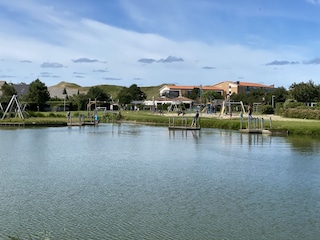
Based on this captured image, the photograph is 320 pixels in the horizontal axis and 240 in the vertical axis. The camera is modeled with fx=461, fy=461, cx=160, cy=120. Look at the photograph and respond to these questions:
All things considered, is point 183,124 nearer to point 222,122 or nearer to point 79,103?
point 222,122

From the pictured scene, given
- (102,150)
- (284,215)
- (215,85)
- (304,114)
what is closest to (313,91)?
(304,114)

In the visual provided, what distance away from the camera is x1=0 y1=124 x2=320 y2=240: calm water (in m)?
11.7

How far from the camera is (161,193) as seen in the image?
51.2 ft

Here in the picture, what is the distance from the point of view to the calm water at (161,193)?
38.5 feet

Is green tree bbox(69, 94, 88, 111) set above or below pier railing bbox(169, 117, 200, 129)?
above

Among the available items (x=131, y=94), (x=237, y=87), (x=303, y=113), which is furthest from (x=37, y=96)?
(x=237, y=87)

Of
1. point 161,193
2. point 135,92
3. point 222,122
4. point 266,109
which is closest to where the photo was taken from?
point 161,193

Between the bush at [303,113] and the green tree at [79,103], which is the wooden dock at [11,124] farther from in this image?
the green tree at [79,103]

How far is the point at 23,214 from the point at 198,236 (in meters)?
5.00

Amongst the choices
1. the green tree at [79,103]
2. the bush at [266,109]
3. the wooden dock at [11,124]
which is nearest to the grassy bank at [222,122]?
the wooden dock at [11,124]

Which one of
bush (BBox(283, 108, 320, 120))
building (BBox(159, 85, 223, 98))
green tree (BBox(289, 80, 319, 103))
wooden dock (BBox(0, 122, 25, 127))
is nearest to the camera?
wooden dock (BBox(0, 122, 25, 127))

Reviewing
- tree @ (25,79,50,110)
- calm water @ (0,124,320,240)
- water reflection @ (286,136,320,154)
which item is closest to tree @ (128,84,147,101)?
tree @ (25,79,50,110)

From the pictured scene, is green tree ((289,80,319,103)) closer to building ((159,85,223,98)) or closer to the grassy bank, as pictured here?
the grassy bank

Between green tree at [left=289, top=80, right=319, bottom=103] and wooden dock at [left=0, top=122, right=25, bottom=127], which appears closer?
wooden dock at [left=0, top=122, right=25, bottom=127]
